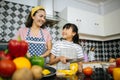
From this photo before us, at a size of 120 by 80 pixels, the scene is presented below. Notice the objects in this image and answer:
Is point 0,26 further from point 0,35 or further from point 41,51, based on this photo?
point 41,51

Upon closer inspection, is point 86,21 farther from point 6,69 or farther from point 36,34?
point 6,69

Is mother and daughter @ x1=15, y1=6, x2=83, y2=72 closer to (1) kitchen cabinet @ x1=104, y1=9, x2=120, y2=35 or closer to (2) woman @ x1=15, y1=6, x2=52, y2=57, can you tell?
(2) woman @ x1=15, y1=6, x2=52, y2=57

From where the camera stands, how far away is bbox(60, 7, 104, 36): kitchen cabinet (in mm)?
2490

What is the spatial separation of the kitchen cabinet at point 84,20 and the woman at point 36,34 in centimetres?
105

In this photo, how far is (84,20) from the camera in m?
Answer: 2.66

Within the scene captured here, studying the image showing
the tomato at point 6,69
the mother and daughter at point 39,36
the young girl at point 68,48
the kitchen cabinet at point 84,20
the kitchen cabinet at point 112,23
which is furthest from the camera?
the kitchen cabinet at point 112,23

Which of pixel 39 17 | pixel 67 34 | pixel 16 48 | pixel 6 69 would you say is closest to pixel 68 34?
pixel 67 34

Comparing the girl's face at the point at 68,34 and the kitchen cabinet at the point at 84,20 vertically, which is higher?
the kitchen cabinet at the point at 84,20

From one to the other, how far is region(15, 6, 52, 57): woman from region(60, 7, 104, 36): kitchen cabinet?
105 cm

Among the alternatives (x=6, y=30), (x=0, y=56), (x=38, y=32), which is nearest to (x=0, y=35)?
(x=6, y=30)

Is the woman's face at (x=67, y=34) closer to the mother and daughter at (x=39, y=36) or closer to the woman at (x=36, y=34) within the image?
the mother and daughter at (x=39, y=36)

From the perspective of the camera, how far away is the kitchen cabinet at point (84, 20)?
249 cm

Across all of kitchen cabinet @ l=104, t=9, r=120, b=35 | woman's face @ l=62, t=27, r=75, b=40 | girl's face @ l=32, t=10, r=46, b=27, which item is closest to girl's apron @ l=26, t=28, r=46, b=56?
girl's face @ l=32, t=10, r=46, b=27

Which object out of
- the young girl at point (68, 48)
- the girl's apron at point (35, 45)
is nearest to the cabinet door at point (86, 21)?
the young girl at point (68, 48)
